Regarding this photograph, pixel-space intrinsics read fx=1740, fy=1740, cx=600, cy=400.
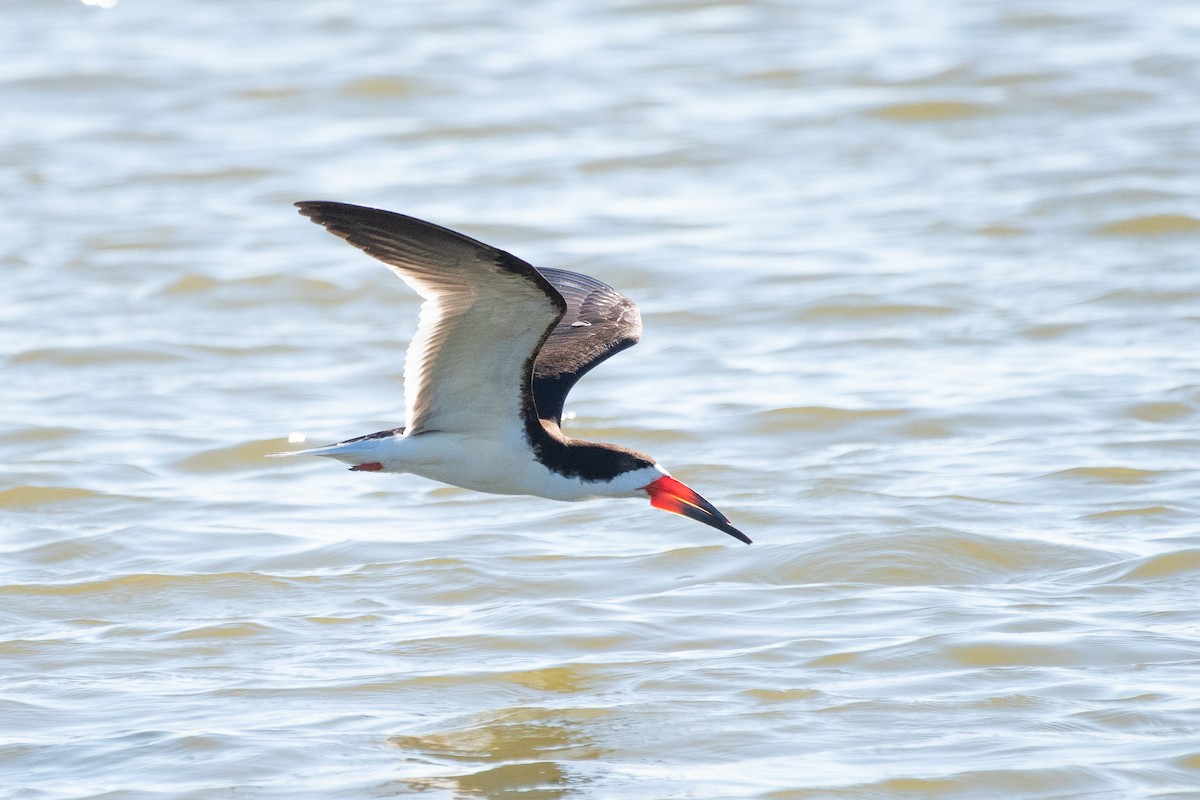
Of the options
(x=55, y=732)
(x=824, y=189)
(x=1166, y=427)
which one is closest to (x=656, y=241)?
(x=824, y=189)

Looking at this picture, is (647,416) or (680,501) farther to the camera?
(647,416)

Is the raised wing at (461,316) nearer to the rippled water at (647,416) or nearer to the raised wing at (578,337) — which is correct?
the raised wing at (578,337)

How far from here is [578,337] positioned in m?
6.86

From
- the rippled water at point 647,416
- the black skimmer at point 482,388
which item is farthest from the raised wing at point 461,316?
the rippled water at point 647,416

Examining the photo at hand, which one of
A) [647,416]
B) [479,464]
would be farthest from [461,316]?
[647,416]

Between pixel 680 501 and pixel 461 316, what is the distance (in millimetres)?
1155

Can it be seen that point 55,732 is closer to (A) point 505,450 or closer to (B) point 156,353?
(A) point 505,450

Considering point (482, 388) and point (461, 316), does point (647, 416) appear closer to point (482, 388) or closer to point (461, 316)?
point (482, 388)

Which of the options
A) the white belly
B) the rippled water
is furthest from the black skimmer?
the rippled water

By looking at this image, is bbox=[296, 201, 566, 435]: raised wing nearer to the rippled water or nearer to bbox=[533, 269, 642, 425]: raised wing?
bbox=[533, 269, 642, 425]: raised wing

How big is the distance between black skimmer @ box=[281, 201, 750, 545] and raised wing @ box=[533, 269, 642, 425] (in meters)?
0.01

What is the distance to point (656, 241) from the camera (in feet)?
38.4

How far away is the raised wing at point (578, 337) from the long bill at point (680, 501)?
0.53 metres

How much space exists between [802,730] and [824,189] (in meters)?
7.64
